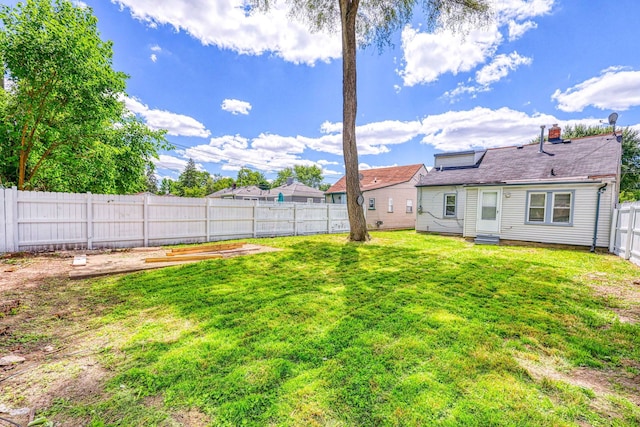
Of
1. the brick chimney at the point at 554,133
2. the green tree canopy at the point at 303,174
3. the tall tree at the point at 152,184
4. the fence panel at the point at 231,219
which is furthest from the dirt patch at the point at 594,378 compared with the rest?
the tall tree at the point at 152,184

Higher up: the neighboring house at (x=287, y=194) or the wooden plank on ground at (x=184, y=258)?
the neighboring house at (x=287, y=194)

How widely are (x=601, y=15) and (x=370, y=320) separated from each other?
36.6 ft

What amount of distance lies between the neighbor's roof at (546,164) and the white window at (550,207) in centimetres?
58

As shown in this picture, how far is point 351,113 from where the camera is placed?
9797mm

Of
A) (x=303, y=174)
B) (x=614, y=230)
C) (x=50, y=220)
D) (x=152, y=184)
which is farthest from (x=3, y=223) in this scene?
(x=152, y=184)

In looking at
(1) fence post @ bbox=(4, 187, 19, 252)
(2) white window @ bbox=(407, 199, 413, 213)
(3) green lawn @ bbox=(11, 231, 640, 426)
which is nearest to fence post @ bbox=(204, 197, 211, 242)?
(1) fence post @ bbox=(4, 187, 19, 252)

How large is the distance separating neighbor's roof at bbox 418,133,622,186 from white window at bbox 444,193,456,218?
73 cm

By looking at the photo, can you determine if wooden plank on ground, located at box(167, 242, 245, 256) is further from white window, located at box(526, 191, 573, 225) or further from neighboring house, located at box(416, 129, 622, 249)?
white window, located at box(526, 191, 573, 225)

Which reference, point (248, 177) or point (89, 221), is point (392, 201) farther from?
point (248, 177)

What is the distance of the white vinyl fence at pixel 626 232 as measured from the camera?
6727 millimetres

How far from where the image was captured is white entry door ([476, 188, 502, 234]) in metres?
10.8

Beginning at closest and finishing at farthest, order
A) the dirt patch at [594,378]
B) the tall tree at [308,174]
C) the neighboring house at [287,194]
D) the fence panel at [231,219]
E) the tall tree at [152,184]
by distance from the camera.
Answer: the dirt patch at [594,378], the fence panel at [231,219], the neighboring house at [287,194], the tall tree at [152,184], the tall tree at [308,174]

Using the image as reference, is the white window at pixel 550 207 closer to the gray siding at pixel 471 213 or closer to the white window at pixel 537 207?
the white window at pixel 537 207

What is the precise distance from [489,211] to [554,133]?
586 cm
